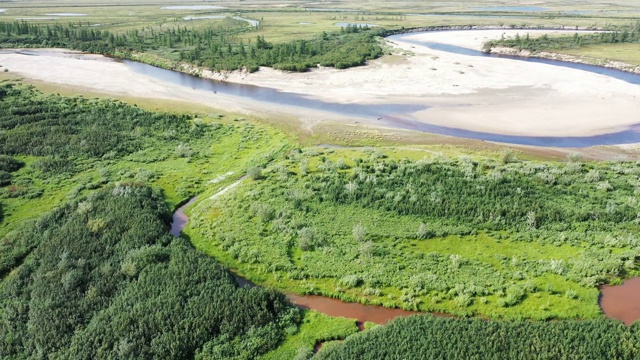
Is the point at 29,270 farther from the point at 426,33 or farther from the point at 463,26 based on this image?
the point at 463,26

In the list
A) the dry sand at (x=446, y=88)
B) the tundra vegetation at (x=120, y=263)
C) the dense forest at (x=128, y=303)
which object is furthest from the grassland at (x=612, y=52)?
the dense forest at (x=128, y=303)

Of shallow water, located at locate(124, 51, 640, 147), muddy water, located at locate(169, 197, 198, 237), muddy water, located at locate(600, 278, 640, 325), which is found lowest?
muddy water, located at locate(600, 278, 640, 325)

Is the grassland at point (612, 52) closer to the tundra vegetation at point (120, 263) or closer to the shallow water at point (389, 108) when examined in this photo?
the shallow water at point (389, 108)

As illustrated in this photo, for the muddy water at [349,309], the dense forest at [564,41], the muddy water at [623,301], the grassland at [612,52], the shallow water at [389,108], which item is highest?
the dense forest at [564,41]

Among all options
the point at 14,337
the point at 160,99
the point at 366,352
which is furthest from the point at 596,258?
the point at 160,99

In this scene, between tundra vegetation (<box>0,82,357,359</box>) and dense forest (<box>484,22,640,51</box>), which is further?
dense forest (<box>484,22,640,51</box>)

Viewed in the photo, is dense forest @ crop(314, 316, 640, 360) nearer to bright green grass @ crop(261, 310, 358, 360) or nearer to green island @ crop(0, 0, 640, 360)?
green island @ crop(0, 0, 640, 360)

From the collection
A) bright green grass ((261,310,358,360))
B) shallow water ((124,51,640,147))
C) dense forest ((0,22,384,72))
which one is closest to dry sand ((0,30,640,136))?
shallow water ((124,51,640,147))

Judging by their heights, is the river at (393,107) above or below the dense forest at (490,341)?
above
